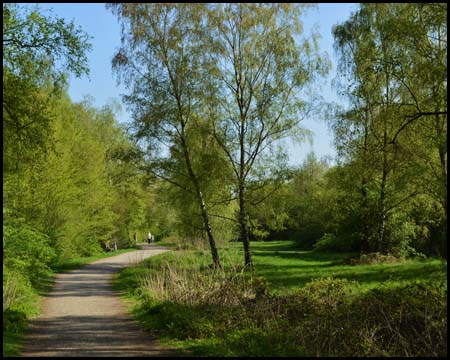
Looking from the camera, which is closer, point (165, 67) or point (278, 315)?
point (278, 315)

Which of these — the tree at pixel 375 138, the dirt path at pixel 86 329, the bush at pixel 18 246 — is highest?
the tree at pixel 375 138

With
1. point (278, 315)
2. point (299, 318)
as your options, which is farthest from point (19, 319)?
point (299, 318)

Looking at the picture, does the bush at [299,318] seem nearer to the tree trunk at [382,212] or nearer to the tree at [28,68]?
the tree at [28,68]

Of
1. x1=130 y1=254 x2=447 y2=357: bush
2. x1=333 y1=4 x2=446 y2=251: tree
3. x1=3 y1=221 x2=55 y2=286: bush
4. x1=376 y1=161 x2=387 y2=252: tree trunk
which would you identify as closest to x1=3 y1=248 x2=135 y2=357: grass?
x1=3 y1=221 x2=55 y2=286: bush

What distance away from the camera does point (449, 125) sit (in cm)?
990

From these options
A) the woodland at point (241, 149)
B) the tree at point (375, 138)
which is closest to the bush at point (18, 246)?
the woodland at point (241, 149)

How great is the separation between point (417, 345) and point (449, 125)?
4.19 m

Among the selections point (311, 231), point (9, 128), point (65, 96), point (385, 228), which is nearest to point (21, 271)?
point (9, 128)

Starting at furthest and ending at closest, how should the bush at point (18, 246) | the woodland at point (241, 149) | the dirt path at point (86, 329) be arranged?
the woodland at point (241, 149), the bush at point (18, 246), the dirt path at point (86, 329)

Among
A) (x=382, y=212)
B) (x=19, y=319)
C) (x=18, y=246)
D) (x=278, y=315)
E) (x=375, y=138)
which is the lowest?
(x=278, y=315)

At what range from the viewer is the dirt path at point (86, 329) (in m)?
9.53

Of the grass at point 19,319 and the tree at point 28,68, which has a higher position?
the tree at point 28,68

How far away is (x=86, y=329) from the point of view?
1170 cm

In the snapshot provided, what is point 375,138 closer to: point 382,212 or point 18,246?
point 382,212
